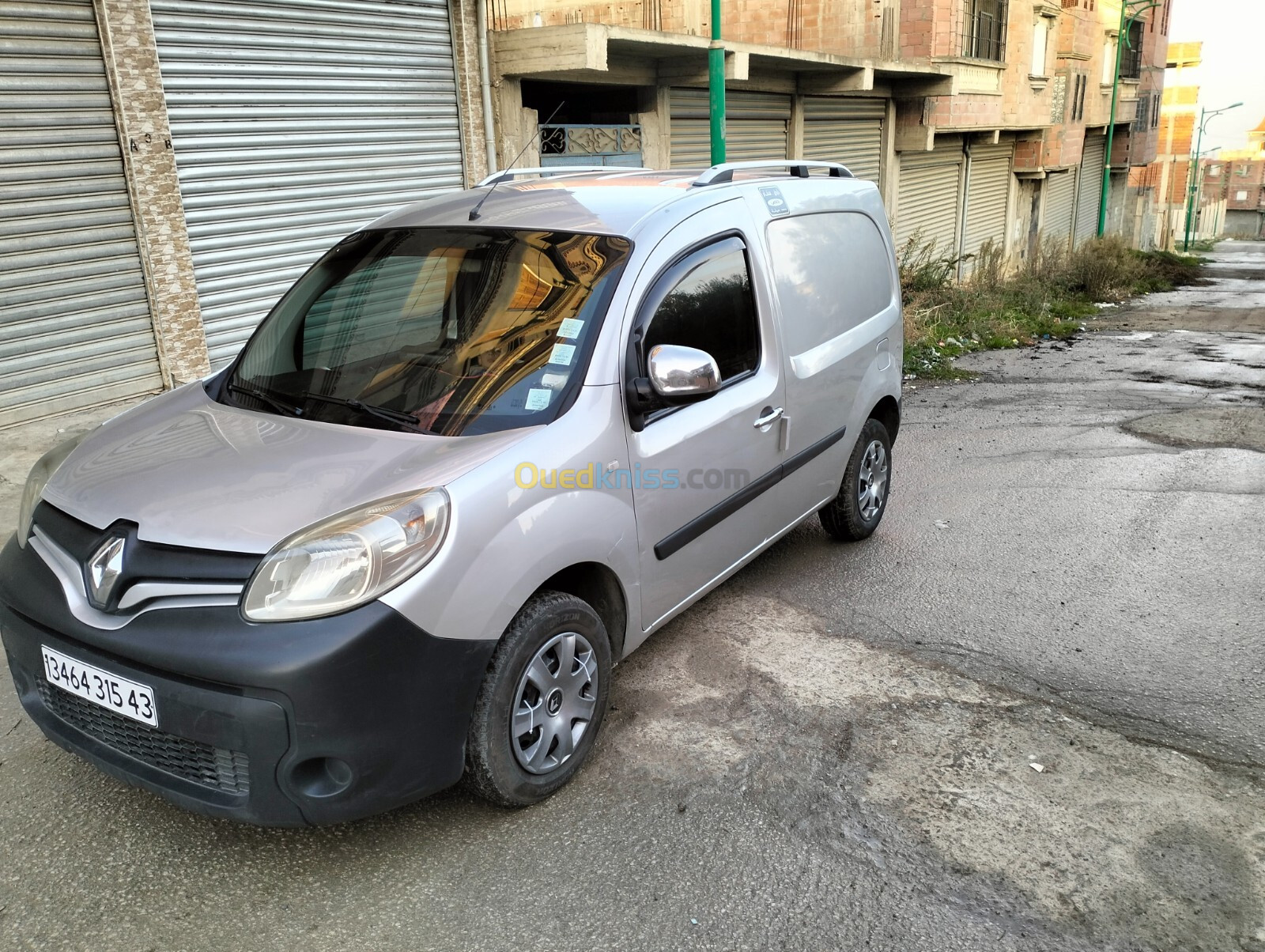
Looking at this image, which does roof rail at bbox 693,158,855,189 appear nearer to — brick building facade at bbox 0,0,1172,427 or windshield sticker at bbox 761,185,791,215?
windshield sticker at bbox 761,185,791,215

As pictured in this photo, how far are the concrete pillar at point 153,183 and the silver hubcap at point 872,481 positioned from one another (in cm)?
545

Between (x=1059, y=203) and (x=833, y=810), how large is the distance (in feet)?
109

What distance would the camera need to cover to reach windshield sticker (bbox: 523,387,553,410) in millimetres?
3215

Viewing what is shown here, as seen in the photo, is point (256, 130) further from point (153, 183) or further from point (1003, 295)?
point (1003, 295)

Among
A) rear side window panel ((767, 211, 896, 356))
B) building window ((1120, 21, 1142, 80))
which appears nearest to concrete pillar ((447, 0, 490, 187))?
rear side window panel ((767, 211, 896, 356))

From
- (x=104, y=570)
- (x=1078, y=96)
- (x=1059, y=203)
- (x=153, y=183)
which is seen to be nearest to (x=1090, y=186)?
(x=1059, y=203)

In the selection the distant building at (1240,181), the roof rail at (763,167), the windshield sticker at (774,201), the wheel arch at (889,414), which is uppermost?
the roof rail at (763,167)

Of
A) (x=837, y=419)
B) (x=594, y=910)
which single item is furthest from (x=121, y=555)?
(x=837, y=419)

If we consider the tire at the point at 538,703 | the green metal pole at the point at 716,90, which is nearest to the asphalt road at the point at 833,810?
the tire at the point at 538,703

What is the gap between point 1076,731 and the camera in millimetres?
3662

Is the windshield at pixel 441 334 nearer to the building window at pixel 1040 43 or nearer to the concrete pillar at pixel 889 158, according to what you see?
the concrete pillar at pixel 889 158

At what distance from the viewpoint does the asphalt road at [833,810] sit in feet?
8.86

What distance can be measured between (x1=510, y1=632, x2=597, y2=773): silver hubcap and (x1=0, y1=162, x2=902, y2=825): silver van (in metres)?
0.01

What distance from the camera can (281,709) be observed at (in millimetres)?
2510
